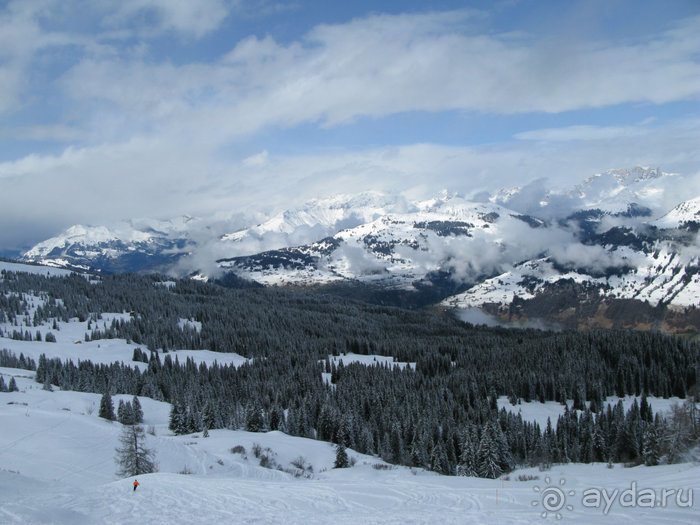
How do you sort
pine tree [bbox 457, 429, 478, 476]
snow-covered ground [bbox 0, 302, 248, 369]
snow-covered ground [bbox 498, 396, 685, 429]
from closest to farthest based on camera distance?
pine tree [bbox 457, 429, 478, 476], snow-covered ground [bbox 498, 396, 685, 429], snow-covered ground [bbox 0, 302, 248, 369]

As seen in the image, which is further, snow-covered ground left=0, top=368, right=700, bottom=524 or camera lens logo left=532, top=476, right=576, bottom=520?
camera lens logo left=532, top=476, right=576, bottom=520

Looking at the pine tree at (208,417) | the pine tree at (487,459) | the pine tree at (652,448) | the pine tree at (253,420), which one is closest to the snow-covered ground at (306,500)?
the pine tree at (652,448)

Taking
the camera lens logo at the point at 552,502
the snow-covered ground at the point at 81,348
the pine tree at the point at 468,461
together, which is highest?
the camera lens logo at the point at 552,502

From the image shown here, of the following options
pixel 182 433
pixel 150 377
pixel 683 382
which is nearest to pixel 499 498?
pixel 182 433

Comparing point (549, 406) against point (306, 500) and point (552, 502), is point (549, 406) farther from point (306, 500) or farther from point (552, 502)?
point (306, 500)

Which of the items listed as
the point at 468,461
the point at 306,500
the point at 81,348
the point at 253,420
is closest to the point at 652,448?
the point at 468,461

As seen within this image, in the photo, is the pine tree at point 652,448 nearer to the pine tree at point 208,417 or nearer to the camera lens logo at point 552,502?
the camera lens logo at point 552,502

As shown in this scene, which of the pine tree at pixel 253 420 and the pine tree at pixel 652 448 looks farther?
the pine tree at pixel 253 420

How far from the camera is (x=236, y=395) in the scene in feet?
406

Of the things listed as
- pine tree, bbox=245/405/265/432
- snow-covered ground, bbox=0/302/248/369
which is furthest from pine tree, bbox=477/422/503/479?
snow-covered ground, bbox=0/302/248/369

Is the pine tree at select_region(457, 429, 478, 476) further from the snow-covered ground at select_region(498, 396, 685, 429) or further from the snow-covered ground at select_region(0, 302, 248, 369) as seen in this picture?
the snow-covered ground at select_region(0, 302, 248, 369)

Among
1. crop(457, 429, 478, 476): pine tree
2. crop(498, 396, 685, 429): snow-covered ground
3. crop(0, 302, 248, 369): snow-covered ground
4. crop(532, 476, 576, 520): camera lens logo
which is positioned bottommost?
crop(498, 396, 685, 429): snow-covered ground

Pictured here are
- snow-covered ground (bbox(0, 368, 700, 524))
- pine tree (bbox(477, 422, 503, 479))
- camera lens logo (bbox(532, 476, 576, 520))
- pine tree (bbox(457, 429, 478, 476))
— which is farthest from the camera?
pine tree (bbox(457, 429, 478, 476))

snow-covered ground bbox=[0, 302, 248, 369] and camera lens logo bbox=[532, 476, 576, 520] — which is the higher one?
camera lens logo bbox=[532, 476, 576, 520]
